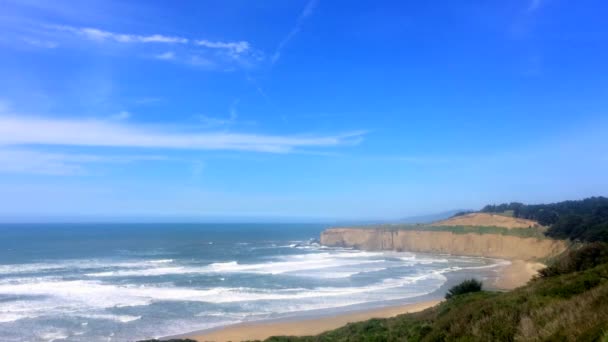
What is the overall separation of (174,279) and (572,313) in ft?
129

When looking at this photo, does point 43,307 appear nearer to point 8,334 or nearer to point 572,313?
point 8,334

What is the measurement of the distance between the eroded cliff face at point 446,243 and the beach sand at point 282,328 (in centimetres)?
3990

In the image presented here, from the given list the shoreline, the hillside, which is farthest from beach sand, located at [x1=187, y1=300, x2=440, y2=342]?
the hillside

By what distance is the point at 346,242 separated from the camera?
3590 inches

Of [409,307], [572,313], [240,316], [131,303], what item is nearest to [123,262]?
[131,303]

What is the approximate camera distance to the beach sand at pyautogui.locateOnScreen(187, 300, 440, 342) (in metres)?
23.2

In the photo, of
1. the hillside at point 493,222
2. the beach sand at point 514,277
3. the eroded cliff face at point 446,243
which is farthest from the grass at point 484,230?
the beach sand at point 514,277

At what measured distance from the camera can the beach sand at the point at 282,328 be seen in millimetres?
23219

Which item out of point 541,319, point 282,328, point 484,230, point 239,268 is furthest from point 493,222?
point 541,319

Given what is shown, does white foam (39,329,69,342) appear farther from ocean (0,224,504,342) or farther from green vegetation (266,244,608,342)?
green vegetation (266,244,608,342)

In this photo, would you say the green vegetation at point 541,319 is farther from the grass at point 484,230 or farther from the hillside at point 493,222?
the hillside at point 493,222

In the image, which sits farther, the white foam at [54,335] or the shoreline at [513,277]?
the shoreline at [513,277]

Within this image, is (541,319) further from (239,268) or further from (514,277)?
(239,268)

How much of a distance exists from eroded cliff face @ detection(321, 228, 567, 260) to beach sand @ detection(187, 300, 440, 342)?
39903mm
